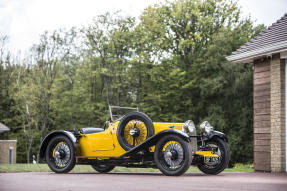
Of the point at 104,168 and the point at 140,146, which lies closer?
the point at 140,146

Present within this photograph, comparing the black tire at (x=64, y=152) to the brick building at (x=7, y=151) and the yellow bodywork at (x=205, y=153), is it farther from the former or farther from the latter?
the brick building at (x=7, y=151)

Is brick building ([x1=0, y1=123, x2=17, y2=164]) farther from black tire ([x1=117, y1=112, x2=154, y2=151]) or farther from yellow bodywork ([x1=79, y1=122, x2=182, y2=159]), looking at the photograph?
black tire ([x1=117, y1=112, x2=154, y2=151])

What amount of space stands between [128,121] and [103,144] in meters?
0.83

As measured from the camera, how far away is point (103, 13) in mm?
33469

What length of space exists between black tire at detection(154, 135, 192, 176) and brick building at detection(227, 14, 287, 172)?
13.4ft

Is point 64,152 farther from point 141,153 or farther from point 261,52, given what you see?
point 261,52

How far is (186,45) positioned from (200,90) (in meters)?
3.42

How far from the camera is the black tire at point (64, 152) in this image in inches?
348

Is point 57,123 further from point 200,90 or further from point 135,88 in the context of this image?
point 200,90

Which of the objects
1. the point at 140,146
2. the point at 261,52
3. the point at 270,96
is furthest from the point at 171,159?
the point at 261,52

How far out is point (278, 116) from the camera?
10.6 meters

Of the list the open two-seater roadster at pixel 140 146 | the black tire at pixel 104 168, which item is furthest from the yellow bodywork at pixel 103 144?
the black tire at pixel 104 168

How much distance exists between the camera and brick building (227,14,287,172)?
10484 millimetres

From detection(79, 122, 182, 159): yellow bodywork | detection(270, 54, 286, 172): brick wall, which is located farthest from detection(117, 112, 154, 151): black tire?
detection(270, 54, 286, 172): brick wall
